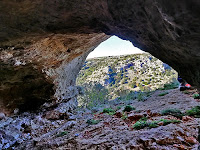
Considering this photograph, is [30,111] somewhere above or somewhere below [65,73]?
below

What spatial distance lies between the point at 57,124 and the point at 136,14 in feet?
36.4

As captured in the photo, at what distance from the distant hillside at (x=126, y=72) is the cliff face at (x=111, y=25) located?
4750cm

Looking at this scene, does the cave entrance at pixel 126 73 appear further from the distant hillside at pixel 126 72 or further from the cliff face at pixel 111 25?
the cliff face at pixel 111 25

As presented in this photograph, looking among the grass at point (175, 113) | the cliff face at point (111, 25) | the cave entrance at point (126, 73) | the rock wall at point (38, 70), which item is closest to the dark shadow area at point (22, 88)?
the rock wall at point (38, 70)

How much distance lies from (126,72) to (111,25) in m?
63.0

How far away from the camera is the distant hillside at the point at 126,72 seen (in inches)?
2251

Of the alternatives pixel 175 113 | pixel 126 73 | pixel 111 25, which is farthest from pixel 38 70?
pixel 126 73

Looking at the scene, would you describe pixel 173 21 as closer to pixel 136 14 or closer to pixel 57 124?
pixel 136 14

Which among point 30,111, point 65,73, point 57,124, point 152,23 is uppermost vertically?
point 152,23

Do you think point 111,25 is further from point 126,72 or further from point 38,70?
point 126,72

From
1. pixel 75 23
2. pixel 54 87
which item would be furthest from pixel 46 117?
pixel 75 23

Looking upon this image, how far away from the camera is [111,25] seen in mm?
4688

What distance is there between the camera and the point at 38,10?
4344mm

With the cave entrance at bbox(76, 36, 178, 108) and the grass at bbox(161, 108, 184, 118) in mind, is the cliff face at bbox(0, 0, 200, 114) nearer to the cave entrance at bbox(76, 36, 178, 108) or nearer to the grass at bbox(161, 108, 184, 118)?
the grass at bbox(161, 108, 184, 118)
